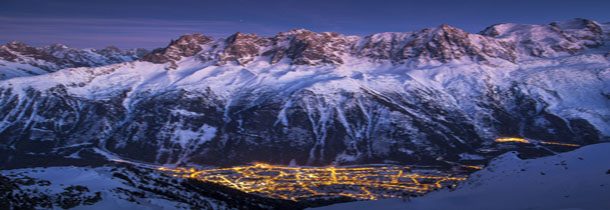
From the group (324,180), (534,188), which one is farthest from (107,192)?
(324,180)

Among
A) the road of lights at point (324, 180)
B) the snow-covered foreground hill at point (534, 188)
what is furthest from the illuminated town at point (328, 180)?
the snow-covered foreground hill at point (534, 188)

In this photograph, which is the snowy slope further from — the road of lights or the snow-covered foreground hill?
the road of lights

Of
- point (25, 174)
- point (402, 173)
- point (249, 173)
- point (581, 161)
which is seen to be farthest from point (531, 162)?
point (249, 173)

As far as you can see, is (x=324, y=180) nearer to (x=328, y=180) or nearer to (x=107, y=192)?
(x=328, y=180)

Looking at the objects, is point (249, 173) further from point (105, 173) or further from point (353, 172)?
point (105, 173)

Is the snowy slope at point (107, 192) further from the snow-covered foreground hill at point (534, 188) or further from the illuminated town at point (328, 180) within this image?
the illuminated town at point (328, 180)

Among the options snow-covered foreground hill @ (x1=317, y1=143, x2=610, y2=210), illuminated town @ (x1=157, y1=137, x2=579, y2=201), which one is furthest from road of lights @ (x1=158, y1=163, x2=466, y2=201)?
snow-covered foreground hill @ (x1=317, y1=143, x2=610, y2=210)
